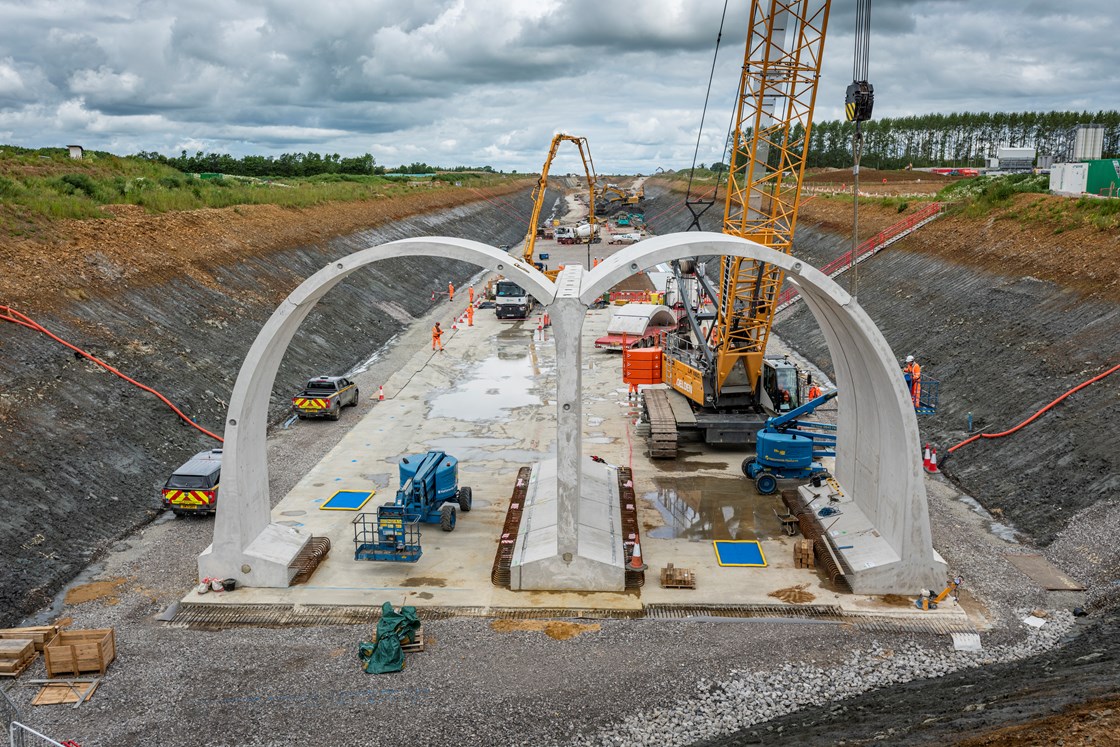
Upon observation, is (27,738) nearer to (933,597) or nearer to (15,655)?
(15,655)

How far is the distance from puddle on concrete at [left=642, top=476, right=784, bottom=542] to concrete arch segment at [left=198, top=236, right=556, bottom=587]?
6555 mm

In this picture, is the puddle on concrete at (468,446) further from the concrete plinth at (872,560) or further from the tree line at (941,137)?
the tree line at (941,137)

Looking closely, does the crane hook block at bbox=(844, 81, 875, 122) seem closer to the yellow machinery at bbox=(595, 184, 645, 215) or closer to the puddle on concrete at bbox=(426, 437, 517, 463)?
the puddle on concrete at bbox=(426, 437, 517, 463)

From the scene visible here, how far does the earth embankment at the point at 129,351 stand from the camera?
58.0 ft

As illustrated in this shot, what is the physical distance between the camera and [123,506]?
19156mm

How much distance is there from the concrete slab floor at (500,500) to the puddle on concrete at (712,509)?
43 mm

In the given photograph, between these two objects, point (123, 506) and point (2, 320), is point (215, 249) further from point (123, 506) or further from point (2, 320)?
point (123, 506)

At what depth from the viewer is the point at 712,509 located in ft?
65.7

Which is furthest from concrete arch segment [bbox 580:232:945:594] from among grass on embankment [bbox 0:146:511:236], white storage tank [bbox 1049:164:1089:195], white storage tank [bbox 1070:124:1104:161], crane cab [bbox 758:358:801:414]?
white storage tank [bbox 1070:124:1104:161]

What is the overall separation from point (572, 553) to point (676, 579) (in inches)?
79.7

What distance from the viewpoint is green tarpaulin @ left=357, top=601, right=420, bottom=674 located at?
13117mm

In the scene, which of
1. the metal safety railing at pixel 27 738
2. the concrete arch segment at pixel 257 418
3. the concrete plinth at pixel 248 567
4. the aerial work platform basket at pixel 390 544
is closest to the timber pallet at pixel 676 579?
the aerial work platform basket at pixel 390 544

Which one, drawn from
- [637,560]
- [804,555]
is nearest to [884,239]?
[804,555]

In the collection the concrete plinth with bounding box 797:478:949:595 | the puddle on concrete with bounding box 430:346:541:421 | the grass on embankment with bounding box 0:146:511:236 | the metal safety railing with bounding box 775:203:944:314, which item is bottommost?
the puddle on concrete with bounding box 430:346:541:421
